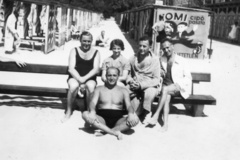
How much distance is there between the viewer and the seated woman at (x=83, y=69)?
521cm

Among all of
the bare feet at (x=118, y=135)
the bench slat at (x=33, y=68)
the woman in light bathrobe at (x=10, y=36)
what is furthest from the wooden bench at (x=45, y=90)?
the woman in light bathrobe at (x=10, y=36)

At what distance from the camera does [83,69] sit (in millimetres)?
5387

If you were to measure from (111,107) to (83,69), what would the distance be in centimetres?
103

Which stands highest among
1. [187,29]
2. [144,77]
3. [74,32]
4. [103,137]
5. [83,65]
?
[187,29]

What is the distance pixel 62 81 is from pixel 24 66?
8.76 feet

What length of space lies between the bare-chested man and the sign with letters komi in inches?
370

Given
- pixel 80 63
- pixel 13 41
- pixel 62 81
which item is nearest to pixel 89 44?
pixel 80 63

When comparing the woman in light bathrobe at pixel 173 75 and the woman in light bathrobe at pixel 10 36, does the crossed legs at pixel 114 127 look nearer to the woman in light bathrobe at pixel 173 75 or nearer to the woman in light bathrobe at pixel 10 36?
the woman in light bathrobe at pixel 173 75

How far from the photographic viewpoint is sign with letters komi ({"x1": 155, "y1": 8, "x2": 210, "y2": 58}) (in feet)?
44.8

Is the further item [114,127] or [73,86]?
[73,86]

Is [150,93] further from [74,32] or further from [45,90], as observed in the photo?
[74,32]

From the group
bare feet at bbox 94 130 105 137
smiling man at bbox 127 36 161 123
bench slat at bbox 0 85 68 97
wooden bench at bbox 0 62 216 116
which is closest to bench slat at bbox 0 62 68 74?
wooden bench at bbox 0 62 216 116

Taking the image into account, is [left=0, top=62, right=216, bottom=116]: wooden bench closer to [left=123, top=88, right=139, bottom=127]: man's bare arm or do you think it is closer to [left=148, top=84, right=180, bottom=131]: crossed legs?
[left=148, top=84, right=180, bottom=131]: crossed legs

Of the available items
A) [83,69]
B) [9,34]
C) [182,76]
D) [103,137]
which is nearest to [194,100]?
[182,76]
